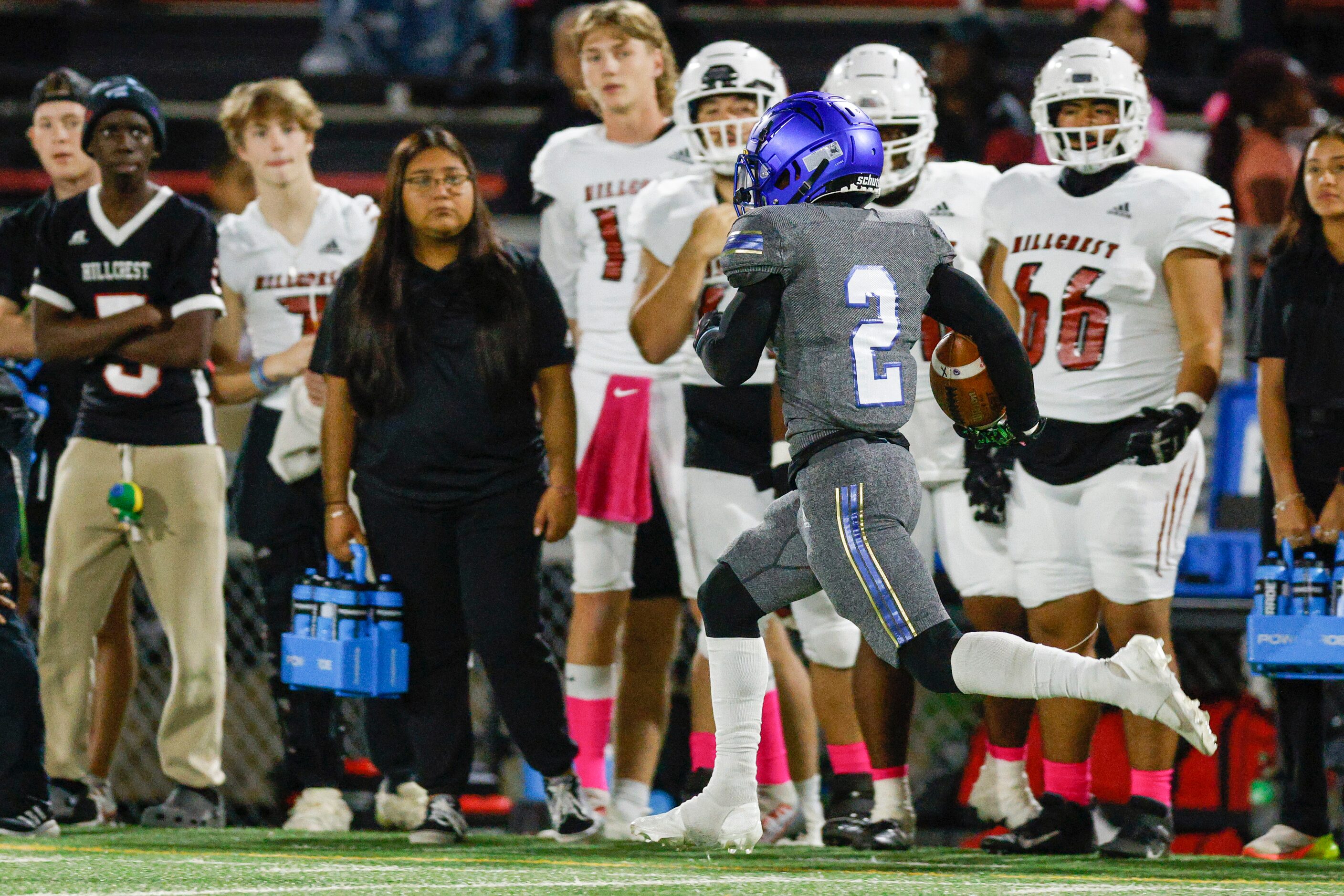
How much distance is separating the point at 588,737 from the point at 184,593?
1.25 m

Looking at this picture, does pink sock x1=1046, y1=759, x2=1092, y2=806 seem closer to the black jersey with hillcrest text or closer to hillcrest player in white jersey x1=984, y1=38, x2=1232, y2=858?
hillcrest player in white jersey x1=984, y1=38, x2=1232, y2=858

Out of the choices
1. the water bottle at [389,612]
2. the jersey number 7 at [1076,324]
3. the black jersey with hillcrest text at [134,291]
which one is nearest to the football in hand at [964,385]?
the jersey number 7 at [1076,324]

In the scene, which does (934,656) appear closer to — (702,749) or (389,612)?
(702,749)

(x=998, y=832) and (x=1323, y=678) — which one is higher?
(x=1323, y=678)

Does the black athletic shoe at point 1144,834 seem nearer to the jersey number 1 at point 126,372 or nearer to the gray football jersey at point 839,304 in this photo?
the gray football jersey at point 839,304

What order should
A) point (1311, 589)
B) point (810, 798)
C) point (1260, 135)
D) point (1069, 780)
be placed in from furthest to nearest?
point (1260, 135) → point (810, 798) → point (1069, 780) → point (1311, 589)

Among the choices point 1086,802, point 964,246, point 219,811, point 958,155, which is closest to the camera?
point 1086,802

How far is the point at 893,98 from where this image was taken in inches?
206

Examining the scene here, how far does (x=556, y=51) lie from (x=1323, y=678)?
458 centimetres

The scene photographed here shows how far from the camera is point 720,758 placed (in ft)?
13.2

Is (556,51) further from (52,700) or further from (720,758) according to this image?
(720,758)

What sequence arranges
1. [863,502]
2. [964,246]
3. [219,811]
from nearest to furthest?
1. [863,502]
2. [964,246]
3. [219,811]

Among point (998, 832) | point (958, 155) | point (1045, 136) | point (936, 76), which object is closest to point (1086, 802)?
point (998, 832)

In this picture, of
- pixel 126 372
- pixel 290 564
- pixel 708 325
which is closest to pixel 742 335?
pixel 708 325
